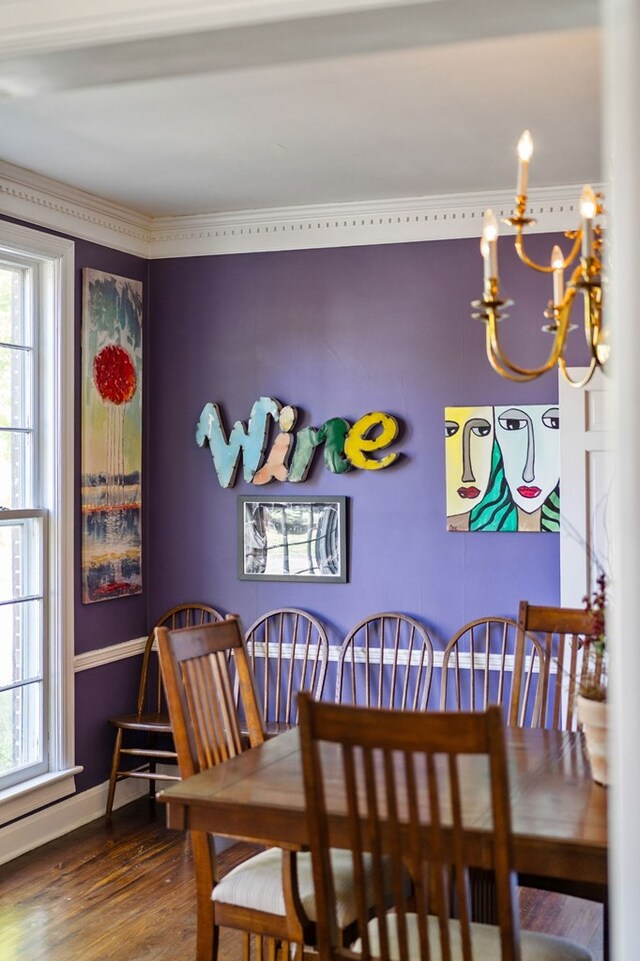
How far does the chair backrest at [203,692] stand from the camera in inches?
108

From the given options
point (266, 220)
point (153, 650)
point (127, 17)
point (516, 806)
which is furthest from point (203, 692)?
point (266, 220)

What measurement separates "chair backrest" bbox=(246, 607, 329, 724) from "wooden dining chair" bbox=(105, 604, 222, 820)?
0.27m

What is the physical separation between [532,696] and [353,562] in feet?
3.25

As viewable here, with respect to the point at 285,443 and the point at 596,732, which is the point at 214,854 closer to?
the point at 596,732

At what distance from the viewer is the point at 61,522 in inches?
179

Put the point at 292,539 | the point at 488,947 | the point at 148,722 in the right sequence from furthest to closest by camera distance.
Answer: the point at 292,539 → the point at 148,722 → the point at 488,947

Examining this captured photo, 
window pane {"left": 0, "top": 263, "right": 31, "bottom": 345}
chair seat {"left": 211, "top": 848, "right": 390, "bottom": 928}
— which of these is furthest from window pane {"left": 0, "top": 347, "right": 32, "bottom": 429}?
chair seat {"left": 211, "top": 848, "right": 390, "bottom": 928}

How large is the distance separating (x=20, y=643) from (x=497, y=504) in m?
2.13

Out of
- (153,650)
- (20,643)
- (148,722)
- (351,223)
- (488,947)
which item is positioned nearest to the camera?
(488,947)

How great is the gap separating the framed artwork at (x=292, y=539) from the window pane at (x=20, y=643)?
1.02m

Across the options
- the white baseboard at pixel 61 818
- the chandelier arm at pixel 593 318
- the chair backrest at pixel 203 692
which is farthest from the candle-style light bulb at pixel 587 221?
the white baseboard at pixel 61 818

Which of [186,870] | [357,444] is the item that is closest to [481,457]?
[357,444]

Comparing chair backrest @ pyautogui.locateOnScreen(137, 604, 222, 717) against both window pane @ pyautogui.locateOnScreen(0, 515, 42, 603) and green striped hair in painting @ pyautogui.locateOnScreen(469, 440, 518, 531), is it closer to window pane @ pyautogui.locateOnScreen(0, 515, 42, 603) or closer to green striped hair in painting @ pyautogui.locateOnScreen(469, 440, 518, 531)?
window pane @ pyautogui.locateOnScreen(0, 515, 42, 603)

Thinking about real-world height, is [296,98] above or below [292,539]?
above
